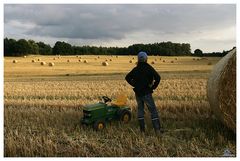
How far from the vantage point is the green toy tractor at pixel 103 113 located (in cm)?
751

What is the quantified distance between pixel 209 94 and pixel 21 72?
23.9m

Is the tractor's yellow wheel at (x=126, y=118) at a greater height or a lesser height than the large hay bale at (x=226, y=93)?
lesser

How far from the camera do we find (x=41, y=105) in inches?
408

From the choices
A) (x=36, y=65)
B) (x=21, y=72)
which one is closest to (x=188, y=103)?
(x=21, y=72)

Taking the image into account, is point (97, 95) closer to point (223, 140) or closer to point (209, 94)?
point (209, 94)

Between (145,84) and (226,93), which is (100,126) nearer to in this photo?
(145,84)

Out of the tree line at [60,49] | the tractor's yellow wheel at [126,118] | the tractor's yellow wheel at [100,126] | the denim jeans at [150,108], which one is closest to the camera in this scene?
the denim jeans at [150,108]

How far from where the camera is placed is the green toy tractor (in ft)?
24.7

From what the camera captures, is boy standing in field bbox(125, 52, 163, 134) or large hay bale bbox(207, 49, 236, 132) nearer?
large hay bale bbox(207, 49, 236, 132)

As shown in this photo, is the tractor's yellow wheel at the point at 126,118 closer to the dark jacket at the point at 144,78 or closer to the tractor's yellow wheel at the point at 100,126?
the tractor's yellow wheel at the point at 100,126

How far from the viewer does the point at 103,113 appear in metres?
7.71

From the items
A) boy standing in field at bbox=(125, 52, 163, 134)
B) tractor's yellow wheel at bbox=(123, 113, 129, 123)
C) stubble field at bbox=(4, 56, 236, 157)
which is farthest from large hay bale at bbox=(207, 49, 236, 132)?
tractor's yellow wheel at bbox=(123, 113, 129, 123)

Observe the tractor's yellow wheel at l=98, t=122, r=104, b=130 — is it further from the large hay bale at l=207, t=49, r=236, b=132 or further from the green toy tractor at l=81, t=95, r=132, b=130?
the large hay bale at l=207, t=49, r=236, b=132

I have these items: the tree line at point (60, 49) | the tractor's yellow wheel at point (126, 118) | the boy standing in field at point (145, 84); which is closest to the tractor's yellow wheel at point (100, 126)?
the tractor's yellow wheel at point (126, 118)
